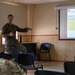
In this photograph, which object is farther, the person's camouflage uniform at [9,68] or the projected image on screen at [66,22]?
the projected image on screen at [66,22]

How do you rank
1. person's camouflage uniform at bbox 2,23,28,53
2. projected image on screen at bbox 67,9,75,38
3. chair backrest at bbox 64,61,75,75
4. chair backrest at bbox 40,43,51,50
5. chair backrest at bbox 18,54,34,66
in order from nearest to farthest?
chair backrest at bbox 64,61,75,75 → chair backrest at bbox 18,54,34,66 → person's camouflage uniform at bbox 2,23,28,53 → projected image on screen at bbox 67,9,75,38 → chair backrest at bbox 40,43,51,50

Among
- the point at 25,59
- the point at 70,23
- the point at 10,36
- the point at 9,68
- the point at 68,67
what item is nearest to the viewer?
the point at 9,68

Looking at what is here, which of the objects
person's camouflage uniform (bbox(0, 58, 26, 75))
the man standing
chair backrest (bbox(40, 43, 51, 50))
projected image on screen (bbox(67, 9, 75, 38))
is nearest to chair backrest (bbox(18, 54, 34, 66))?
the man standing

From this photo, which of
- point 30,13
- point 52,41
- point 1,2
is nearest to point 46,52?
point 52,41

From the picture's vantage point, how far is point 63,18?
8.75 m

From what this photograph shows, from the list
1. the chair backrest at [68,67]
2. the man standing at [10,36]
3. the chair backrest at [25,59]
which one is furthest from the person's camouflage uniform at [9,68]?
the man standing at [10,36]

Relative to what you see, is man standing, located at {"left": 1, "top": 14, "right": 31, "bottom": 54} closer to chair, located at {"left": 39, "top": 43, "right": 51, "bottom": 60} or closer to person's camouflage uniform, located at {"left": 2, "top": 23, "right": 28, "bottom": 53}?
person's camouflage uniform, located at {"left": 2, "top": 23, "right": 28, "bottom": 53}

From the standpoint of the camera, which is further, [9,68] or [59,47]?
[59,47]

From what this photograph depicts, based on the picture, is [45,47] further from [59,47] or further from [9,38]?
[9,38]

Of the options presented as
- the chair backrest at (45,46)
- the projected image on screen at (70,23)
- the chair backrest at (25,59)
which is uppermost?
the projected image on screen at (70,23)

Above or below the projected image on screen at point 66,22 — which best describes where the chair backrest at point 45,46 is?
below

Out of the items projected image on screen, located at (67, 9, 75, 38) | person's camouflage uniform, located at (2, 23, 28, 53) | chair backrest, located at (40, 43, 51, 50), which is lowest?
chair backrest, located at (40, 43, 51, 50)

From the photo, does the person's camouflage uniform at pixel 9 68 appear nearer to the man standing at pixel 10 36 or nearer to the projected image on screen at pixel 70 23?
the man standing at pixel 10 36

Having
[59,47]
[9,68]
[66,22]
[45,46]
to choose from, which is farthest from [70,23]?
[9,68]
